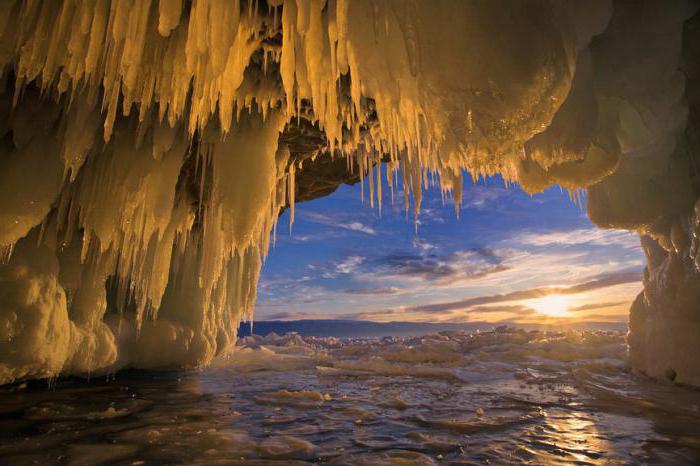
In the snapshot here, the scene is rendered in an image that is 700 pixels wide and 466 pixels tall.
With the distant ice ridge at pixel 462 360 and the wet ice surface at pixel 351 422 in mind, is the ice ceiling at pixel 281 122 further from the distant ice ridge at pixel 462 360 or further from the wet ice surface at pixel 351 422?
the distant ice ridge at pixel 462 360

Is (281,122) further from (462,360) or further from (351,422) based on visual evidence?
(462,360)

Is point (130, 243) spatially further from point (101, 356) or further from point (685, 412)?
point (685, 412)

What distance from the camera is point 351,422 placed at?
11.8ft

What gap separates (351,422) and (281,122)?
141 inches

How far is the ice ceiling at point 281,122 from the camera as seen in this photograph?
91.0 inches

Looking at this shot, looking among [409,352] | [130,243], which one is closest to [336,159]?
[130,243]

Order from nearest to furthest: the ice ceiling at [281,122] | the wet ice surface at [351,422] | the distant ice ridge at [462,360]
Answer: the ice ceiling at [281,122]
the wet ice surface at [351,422]
the distant ice ridge at [462,360]

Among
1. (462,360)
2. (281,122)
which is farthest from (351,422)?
(462,360)

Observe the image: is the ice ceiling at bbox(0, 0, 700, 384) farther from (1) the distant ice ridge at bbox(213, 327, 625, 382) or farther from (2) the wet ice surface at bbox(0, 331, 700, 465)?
(1) the distant ice ridge at bbox(213, 327, 625, 382)

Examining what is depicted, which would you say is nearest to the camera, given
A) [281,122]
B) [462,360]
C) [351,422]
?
[351,422]

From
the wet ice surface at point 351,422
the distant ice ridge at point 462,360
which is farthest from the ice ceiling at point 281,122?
the distant ice ridge at point 462,360

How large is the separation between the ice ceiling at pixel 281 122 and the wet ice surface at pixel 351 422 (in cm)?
103

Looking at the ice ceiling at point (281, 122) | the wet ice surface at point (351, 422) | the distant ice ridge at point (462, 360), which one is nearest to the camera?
the ice ceiling at point (281, 122)

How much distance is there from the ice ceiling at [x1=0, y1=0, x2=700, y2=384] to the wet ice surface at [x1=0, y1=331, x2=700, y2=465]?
1028 millimetres
